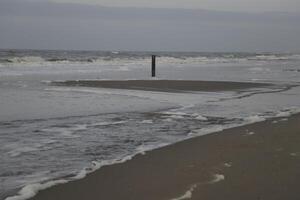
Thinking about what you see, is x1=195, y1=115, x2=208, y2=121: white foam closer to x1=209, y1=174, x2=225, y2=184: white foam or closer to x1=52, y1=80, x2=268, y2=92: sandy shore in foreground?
x1=209, y1=174, x2=225, y2=184: white foam

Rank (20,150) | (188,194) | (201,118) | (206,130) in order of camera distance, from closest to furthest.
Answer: (188,194)
(20,150)
(206,130)
(201,118)

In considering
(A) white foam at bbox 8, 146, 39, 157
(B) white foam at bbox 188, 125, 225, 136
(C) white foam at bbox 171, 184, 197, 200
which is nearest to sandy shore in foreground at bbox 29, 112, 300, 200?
(C) white foam at bbox 171, 184, 197, 200

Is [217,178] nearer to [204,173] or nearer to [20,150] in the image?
[204,173]

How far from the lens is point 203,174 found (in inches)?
233

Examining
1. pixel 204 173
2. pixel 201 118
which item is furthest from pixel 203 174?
pixel 201 118

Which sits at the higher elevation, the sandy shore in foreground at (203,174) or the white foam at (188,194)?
the white foam at (188,194)

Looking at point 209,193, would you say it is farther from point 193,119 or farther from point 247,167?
point 193,119

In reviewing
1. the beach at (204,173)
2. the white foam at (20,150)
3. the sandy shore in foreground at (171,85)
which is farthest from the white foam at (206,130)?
the sandy shore in foreground at (171,85)

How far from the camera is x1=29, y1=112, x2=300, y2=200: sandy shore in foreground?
16.8 ft

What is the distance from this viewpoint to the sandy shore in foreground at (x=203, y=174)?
511cm

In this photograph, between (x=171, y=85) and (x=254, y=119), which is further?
(x=171, y=85)

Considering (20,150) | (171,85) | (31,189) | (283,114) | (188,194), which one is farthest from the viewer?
(171,85)

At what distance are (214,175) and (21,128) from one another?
4.92 meters

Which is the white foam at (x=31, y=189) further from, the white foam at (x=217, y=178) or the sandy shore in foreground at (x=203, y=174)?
the white foam at (x=217, y=178)
